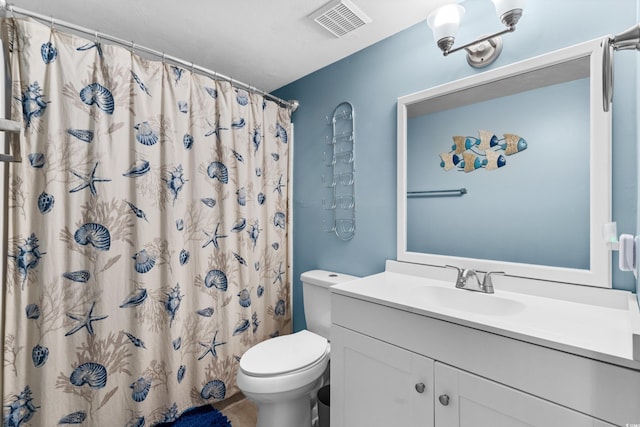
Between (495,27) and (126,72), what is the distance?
1.75m

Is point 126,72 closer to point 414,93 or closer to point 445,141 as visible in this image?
point 414,93

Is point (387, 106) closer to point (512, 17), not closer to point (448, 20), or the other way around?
point (448, 20)

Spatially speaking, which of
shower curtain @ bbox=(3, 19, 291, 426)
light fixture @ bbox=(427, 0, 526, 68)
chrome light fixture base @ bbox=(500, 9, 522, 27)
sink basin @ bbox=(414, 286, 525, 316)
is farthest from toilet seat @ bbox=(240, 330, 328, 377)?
chrome light fixture base @ bbox=(500, 9, 522, 27)

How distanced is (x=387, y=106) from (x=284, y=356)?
1442 mm

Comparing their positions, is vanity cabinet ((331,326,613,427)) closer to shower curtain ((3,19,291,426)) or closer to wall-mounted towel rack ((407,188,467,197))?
wall-mounted towel rack ((407,188,467,197))

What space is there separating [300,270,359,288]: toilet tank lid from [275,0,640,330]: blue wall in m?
0.06

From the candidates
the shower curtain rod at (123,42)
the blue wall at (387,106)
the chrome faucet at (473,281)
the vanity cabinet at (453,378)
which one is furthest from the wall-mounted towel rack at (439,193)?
the shower curtain rod at (123,42)

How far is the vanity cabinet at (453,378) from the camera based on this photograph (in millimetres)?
729

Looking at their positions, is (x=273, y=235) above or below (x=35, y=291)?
above

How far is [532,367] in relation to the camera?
81cm

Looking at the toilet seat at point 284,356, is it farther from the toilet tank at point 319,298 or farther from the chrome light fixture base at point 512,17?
the chrome light fixture base at point 512,17

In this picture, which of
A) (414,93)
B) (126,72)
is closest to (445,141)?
(414,93)

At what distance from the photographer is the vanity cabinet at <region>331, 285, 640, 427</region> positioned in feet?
2.39

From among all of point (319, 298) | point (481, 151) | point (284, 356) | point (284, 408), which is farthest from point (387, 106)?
point (284, 408)
